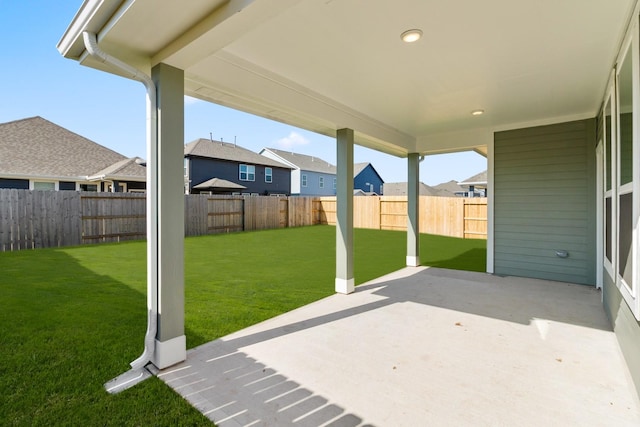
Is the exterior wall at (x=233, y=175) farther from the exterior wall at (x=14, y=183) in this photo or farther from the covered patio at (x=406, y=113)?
the covered patio at (x=406, y=113)

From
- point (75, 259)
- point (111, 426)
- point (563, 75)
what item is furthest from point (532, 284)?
point (75, 259)

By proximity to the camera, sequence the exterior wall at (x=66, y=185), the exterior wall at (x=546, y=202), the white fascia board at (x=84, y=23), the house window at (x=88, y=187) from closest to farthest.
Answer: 1. the white fascia board at (x=84, y=23)
2. the exterior wall at (x=546, y=202)
3. the exterior wall at (x=66, y=185)
4. the house window at (x=88, y=187)

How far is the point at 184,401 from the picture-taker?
2.00 meters

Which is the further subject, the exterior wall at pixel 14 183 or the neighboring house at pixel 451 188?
the neighboring house at pixel 451 188

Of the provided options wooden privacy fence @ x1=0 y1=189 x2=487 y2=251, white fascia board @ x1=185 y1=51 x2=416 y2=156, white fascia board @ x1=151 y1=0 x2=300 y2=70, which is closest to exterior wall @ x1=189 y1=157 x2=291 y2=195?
wooden privacy fence @ x1=0 y1=189 x2=487 y2=251

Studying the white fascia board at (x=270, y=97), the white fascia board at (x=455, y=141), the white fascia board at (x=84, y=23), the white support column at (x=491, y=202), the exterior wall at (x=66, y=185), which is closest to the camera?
the white fascia board at (x=84, y=23)

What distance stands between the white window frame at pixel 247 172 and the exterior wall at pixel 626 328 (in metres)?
17.6

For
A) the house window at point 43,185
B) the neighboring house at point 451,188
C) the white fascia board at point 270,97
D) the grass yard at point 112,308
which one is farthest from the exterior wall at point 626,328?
the neighboring house at point 451,188

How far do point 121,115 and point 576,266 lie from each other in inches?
629

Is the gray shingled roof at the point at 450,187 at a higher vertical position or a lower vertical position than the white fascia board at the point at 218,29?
higher

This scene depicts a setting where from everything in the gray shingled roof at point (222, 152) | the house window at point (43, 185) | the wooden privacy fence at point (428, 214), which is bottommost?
the wooden privacy fence at point (428, 214)

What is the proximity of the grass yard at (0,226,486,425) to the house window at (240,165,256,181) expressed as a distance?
429 inches

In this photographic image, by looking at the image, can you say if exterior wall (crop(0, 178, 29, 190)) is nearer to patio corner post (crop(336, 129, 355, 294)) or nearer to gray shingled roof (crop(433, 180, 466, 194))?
patio corner post (crop(336, 129, 355, 294))

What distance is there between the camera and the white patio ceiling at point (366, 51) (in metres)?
2.01
